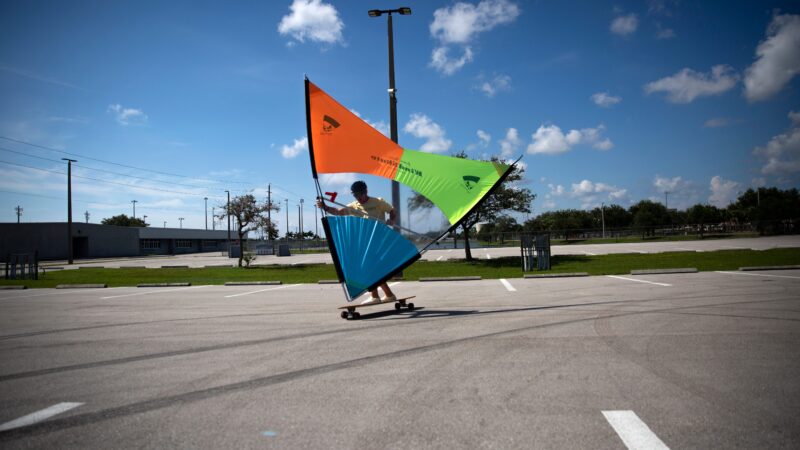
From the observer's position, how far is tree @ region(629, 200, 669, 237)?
10044 cm

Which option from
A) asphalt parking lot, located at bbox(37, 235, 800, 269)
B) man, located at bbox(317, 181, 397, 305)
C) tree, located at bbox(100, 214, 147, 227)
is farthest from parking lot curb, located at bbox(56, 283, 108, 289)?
tree, located at bbox(100, 214, 147, 227)

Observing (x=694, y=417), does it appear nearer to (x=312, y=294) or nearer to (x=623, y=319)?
(x=623, y=319)

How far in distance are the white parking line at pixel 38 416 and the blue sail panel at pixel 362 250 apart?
4.52 m

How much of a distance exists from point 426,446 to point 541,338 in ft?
10.1

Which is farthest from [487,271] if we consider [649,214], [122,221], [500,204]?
[122,221]

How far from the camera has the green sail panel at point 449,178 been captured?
24.8 ft

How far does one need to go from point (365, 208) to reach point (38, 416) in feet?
17.6

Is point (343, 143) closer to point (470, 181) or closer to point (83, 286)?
point (470, 181)

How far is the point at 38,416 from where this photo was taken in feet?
9.87

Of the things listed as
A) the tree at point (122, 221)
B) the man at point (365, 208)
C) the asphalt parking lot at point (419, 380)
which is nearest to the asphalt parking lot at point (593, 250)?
the man at point (365, 208)

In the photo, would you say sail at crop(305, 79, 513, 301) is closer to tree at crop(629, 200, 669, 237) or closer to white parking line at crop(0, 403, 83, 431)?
white parking line at crop(0, 403, 83, 431)

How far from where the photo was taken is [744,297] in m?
7.75

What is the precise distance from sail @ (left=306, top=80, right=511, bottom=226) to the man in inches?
15.1

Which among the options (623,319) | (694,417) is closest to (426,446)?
(694,417)
